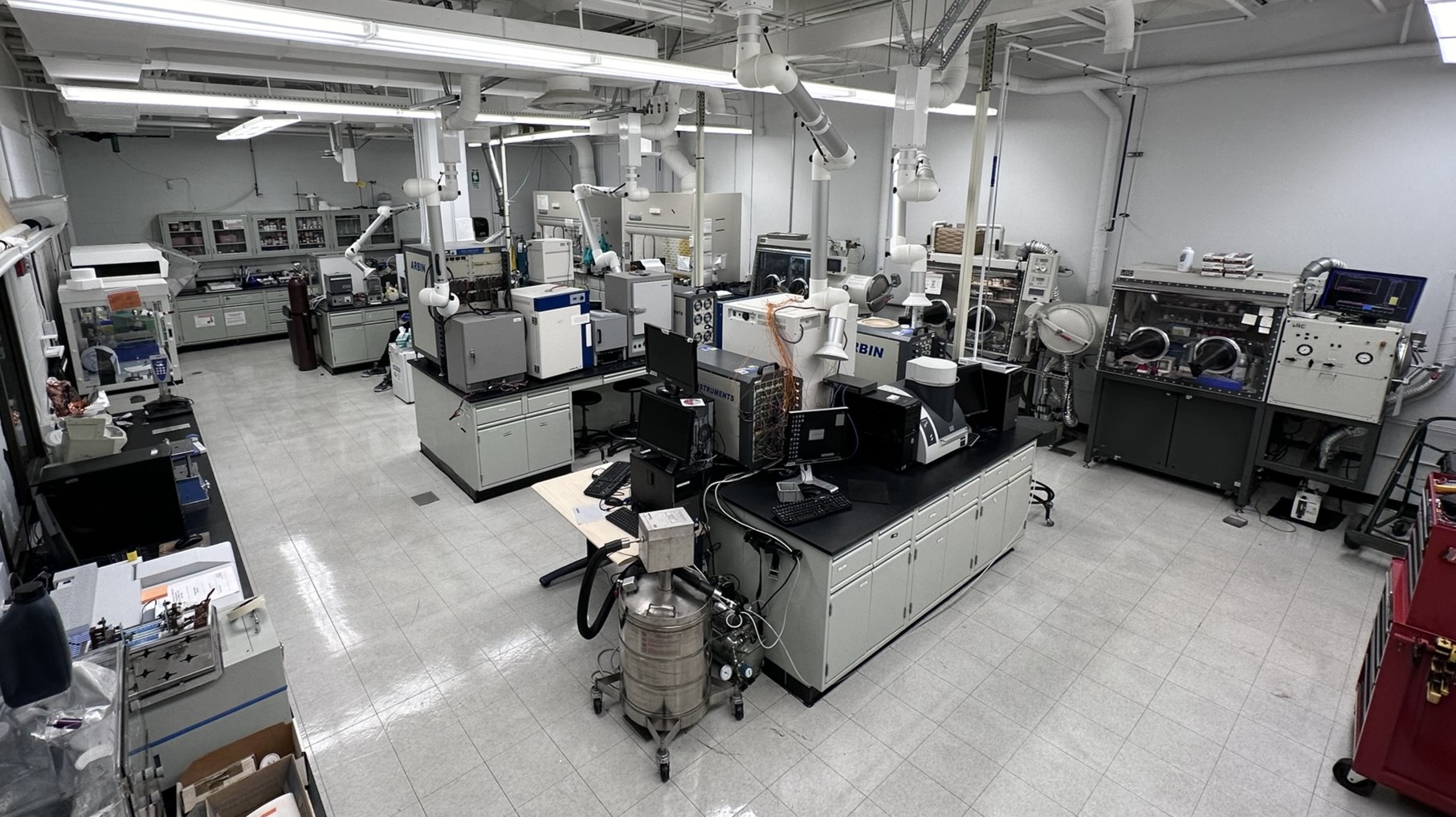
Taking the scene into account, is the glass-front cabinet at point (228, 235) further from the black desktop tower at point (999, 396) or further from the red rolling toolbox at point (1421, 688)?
the red rolling toolbox at point (1421, 688)

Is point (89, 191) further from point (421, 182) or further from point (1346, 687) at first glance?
point (1346, 687)

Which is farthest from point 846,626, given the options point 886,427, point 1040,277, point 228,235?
point 228,235

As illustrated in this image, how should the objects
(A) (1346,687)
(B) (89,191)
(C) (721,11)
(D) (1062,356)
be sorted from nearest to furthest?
(A) (1346,687), (C) (721,11), (D) (1062,356), (B) (89,191)

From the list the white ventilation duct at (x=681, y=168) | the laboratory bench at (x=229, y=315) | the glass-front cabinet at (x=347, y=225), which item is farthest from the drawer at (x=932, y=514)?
the glass-front cabinet at (x=347, y=225)

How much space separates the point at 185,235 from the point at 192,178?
0.87 metres

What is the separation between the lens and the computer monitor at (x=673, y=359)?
342cm

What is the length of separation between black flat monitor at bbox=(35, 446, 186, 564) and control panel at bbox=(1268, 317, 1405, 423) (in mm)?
→ 6619

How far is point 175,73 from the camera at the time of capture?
6.40m

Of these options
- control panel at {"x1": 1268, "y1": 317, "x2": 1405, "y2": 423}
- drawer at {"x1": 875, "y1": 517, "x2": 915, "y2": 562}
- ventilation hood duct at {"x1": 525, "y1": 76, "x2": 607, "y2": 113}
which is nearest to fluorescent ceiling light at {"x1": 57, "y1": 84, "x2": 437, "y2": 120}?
ventilation hood duct at {"x1": 525, "y1": 76, "x2": 607, "y2": 113}

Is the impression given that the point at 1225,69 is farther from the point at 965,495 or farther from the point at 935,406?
the point at 965,495

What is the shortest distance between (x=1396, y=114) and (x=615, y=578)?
620 cm

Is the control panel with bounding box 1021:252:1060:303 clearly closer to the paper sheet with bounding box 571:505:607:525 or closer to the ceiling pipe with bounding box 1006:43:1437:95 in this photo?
the ceiling pipe with bounding box 1006:43:1437:95

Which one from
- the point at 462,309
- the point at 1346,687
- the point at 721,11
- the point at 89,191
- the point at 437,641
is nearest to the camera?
the point at 1346,687

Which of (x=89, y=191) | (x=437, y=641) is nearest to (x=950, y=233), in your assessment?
(x=437, y=641)
